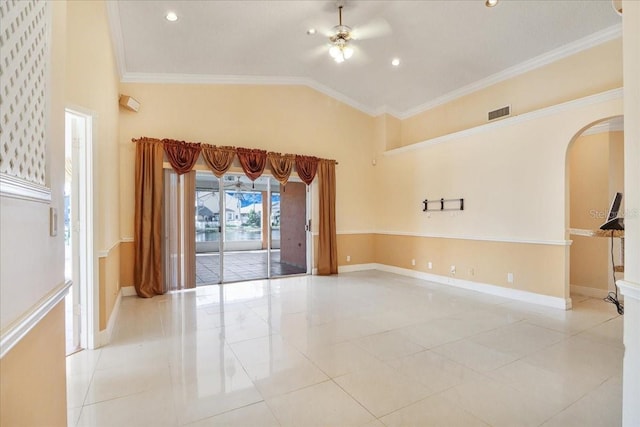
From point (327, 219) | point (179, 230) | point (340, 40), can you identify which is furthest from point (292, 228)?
point (340, 40)

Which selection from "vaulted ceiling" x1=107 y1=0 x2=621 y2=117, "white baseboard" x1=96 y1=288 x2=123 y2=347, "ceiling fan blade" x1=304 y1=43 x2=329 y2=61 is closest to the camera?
"white baseboard" x1=96 y1=288 x2=123 y2=347

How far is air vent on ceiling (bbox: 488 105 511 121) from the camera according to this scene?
5.42 m

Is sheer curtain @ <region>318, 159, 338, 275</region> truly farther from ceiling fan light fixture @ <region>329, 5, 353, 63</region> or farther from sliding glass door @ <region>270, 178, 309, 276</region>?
ceiling fan light fixture @ <region>329, 5, 353, 63</region>

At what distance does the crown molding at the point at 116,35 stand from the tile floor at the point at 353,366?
362cm

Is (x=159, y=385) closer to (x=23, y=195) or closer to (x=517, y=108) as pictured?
(x=23, y=195)

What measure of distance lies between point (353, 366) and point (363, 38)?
4625mm

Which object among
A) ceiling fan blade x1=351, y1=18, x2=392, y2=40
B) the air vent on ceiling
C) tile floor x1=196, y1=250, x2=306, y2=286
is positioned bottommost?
tile floor x1=196, y1=250, x2=306, y2=286

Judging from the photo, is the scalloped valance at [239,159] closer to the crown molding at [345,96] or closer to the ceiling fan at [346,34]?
the crown molding at [345,96]

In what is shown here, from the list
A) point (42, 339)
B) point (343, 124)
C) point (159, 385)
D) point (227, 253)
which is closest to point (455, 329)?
point (159, 385)

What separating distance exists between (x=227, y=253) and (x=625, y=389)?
33.2ft

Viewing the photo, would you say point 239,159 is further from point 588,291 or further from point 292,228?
point 588,291

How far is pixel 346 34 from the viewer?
411cm

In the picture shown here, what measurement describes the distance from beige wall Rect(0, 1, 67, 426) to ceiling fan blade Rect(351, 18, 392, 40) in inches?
155

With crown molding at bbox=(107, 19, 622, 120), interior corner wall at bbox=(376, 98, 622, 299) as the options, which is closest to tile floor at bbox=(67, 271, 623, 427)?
interior corner wall at bbox=(376, 98, 622, 299)
